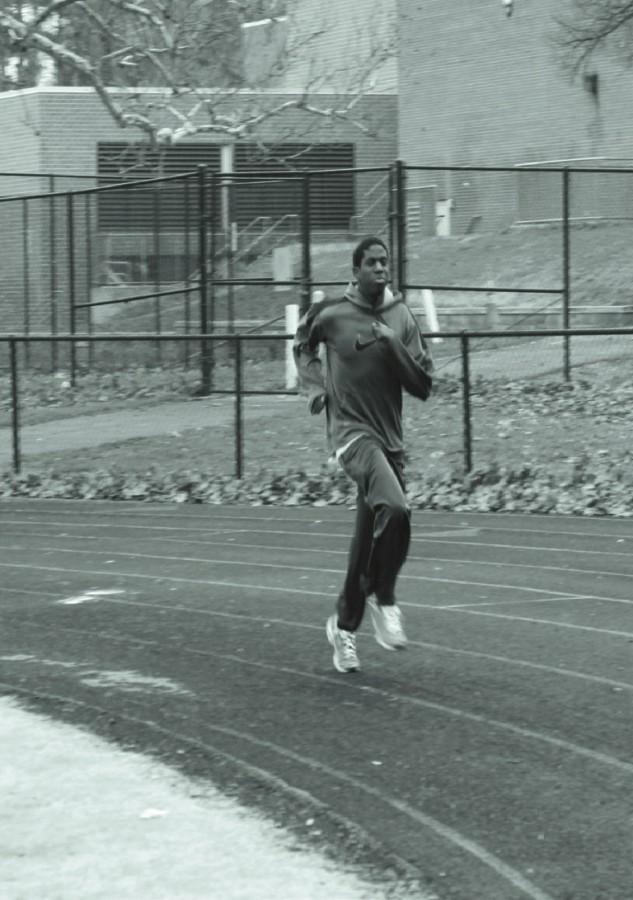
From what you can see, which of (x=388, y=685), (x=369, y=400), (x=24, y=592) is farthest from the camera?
(x=24, y=592)

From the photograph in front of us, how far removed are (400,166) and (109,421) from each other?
15.2 ft

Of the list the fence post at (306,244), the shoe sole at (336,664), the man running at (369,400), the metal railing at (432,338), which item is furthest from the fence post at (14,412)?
the man running at (369,400)

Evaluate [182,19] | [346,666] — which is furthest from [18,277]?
[346,666]

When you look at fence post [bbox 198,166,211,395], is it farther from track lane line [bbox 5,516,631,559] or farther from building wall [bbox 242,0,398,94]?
building wall [bbox 242,0,398,94]

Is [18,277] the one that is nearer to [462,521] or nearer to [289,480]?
[289,480]

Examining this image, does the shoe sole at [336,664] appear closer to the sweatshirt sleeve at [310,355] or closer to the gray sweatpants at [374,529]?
the gray sweatpants at [374,529]

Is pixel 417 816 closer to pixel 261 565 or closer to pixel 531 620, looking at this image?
pixel 531 620

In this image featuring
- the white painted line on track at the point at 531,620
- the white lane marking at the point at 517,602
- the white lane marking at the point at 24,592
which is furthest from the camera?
the white lane marking at the point at 24,592

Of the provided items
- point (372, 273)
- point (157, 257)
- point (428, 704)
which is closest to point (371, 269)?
point (372, 273)

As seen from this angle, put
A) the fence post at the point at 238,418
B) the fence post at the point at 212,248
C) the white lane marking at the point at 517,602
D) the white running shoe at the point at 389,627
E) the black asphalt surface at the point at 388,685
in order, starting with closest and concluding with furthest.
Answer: the black asphalt surface at the point at 388,685 → the white running shoe at the point at 389,627 → the white lane marking at the point at 517,602 → the fence post at the point at 238,418 → the fence post at the point at 212,248

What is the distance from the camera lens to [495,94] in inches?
1654

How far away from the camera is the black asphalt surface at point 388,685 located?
19.5 feet

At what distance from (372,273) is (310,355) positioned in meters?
0.51

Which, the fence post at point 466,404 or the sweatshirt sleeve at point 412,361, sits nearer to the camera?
the sweatshirt sleeve at point 412,361
